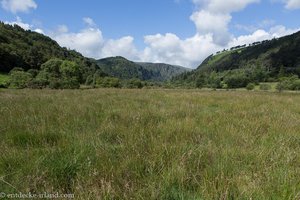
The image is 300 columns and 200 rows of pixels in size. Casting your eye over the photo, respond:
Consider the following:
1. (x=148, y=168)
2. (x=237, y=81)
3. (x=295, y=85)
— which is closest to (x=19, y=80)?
(x=148, y=168)

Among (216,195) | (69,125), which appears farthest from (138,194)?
(69,125)

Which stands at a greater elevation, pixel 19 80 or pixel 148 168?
pixel 19 80

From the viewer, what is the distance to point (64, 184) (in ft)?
8.05

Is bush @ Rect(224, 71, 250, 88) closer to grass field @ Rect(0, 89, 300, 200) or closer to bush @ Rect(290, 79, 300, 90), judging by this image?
bush @ Rect(290, 79, 300, 90)

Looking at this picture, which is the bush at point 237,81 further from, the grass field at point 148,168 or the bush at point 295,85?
the grass field at point 148,168

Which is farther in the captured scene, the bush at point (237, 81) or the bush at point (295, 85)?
the bush at point (237, 81)

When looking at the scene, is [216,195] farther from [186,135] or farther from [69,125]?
[69,125]

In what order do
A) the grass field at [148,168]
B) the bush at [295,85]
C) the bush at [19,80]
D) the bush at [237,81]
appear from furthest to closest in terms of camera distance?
the bush at [237,81] < the bush at [295,85] < the bush at [19,80] < the grass field at [148,168]

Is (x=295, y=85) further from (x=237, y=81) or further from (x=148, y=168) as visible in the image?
(x=148, y=168)

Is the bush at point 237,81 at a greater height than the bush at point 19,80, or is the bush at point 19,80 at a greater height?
the bush at point 19,80

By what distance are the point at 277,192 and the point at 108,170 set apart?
1538 mm

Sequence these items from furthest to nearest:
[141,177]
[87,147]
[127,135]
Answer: [127,135] < [87,147] < [141,177]

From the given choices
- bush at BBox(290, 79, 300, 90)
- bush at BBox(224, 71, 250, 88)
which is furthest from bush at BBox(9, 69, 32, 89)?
bush at BBox(224, 71, 250, 88)

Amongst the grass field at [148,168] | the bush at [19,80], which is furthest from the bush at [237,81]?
the grass field at [148,168]
